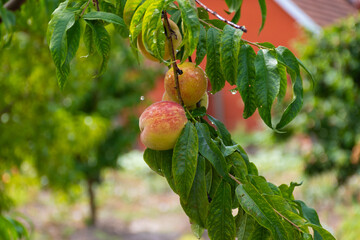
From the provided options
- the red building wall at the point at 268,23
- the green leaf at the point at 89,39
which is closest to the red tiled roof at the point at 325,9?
the red building wall at the point at 268,23

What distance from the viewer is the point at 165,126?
0.75 metres

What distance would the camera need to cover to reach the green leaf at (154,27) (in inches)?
27.2

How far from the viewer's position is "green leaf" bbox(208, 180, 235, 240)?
0.71 m

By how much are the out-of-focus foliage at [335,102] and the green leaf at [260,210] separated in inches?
136

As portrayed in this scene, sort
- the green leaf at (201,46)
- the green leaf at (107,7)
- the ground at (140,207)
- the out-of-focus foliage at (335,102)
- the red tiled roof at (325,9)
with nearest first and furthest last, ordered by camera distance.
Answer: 1. the green leaf at (201,46)
2. the green leaf at (107,7)
3. the out-of-focus foliage at (335,102)
4. the ground at (140,207)
5. the red tiled roof at (325,9)

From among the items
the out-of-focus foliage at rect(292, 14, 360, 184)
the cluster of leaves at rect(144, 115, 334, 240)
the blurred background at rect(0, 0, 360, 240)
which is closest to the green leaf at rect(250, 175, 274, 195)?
the cluster of leaves at rect(144, 115, 334, 240)

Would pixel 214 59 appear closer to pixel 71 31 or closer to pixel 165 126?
pixel 165 126

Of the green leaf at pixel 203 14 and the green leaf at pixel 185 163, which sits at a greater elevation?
the green leaf at pixel 203 14

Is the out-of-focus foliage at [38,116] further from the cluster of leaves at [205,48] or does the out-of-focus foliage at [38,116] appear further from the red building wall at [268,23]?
the red building wall at [268,23]

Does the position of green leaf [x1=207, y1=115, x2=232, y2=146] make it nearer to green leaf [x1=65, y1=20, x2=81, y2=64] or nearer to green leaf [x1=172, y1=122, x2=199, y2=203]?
green leaf [x1=172, y1=122, x2=199, y2=203]

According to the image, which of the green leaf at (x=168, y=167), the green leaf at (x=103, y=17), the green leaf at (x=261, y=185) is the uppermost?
the green leaf at (x=103, y=17)

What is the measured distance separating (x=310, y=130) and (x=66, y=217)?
11.7 ft

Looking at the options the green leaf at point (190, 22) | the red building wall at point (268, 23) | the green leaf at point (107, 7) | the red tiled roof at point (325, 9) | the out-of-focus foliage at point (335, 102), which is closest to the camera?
the green leaf at point (190, 22)

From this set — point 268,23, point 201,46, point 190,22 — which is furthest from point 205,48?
point 268,23
